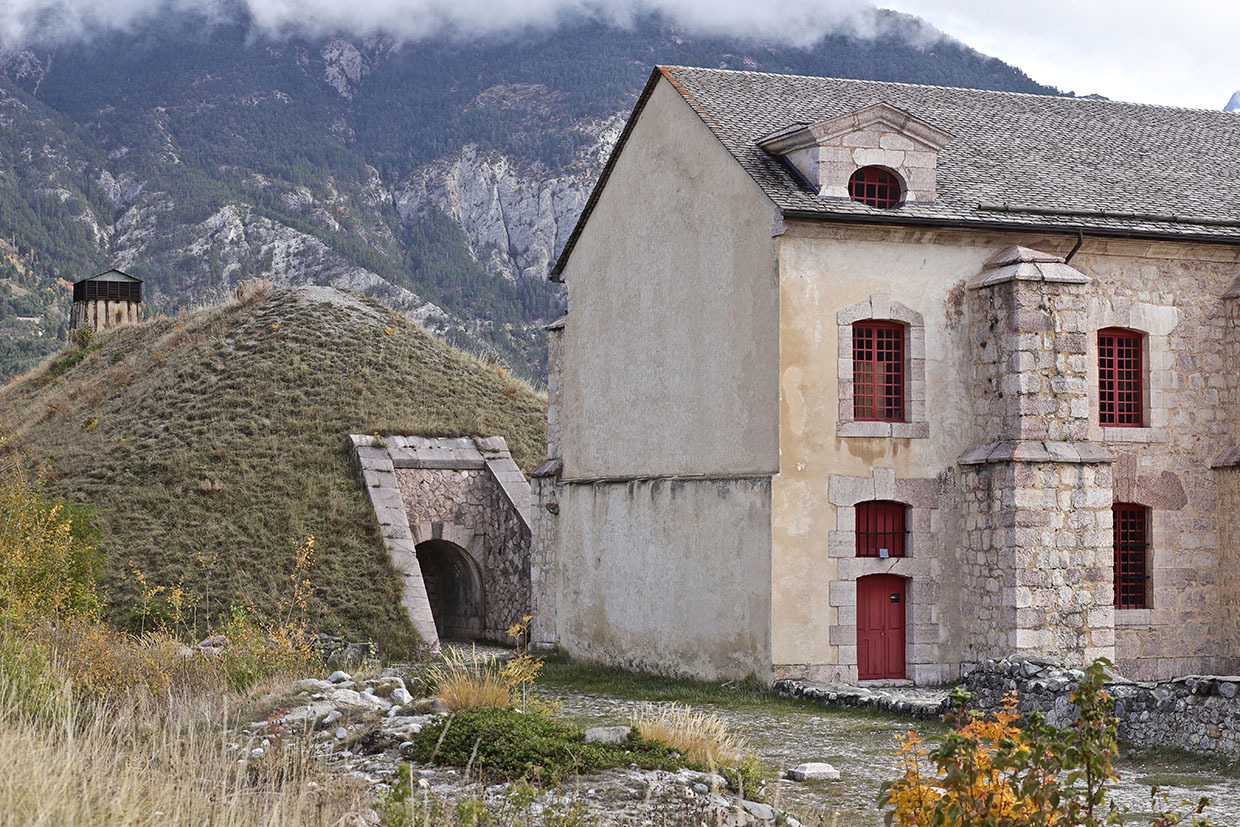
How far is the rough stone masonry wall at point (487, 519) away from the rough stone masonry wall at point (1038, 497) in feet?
37.6

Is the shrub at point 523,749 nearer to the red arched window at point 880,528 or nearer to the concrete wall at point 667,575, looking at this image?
the concrete wall at point 667,575

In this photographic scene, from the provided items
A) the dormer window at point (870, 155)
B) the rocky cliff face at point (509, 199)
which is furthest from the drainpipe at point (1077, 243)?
the rocky cliff face at point (509, 199)

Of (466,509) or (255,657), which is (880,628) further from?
(466,509)

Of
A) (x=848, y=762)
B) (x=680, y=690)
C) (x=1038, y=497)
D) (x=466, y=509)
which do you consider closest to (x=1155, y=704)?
(x=848, y=762)

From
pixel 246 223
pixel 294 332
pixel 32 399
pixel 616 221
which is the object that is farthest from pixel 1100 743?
pixel 246 223

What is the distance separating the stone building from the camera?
45.8 metres

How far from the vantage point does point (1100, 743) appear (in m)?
6.40

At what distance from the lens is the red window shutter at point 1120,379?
2017 cm

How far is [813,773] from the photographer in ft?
37.8

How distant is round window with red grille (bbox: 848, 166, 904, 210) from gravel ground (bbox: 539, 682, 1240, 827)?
24.8ft

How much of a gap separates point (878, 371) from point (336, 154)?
105 m

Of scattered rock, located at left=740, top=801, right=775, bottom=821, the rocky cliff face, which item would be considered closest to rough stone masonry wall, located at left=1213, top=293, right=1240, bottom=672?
scattered rock, located at left=740, top=801, right=775, bottom=821

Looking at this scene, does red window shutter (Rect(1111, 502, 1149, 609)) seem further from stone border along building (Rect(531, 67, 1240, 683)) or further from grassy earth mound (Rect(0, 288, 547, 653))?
grassy earth mound (Rect(0, 288, 547, 653))

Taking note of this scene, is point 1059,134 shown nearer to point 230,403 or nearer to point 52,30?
point 230,403
